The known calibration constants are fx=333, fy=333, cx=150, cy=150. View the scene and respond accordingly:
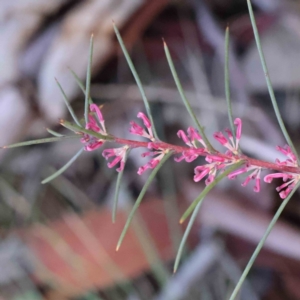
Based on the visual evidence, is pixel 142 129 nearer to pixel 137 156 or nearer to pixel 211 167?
pixel 211 167

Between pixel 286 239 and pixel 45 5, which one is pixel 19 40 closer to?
pixel 45 5

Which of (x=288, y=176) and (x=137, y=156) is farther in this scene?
(x=137, y=156)

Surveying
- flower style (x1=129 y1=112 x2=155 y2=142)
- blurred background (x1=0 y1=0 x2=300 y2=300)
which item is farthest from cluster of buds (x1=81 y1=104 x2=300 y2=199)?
blurred background (x1=0 y1=0 x2=300 y2=300)

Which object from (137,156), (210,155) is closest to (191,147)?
(210,155)

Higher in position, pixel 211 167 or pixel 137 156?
pixel 211 167

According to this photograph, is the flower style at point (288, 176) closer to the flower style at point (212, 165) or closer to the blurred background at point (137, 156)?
the flower style at point (212, 165)

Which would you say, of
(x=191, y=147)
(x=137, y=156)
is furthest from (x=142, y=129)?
(x=137, y=156)

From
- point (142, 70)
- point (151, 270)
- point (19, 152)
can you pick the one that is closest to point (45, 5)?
point (142, 70)

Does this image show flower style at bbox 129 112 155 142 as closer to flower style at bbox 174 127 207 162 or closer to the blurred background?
flower style at bbox 174 127 207 162
